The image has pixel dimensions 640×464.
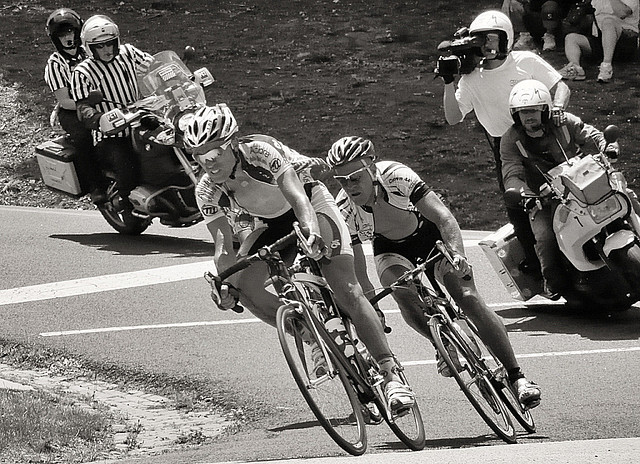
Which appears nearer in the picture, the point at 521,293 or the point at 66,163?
the point at 521,293

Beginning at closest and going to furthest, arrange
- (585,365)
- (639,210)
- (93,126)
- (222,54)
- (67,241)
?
(585,365) → (639,210) → (93,126) → (67,241) → (222,54)

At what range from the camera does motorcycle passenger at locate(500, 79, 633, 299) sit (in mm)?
10648

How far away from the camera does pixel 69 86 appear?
13961mm

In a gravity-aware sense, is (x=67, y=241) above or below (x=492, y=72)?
below

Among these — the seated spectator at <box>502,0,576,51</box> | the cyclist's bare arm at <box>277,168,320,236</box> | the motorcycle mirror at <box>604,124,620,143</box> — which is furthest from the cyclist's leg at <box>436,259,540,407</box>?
A: the seated spectator at <box>502,0,576,51</box>

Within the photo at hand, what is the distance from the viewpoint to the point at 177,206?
13664 mm

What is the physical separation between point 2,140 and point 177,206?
7011 millimetres

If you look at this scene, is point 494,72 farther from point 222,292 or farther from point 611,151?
point 222,292

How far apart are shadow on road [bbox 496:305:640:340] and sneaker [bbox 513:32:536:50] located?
850 cm

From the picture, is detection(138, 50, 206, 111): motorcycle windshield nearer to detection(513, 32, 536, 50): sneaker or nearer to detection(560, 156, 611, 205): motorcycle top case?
detection(560, 156, 611, 205): motorcycle top case

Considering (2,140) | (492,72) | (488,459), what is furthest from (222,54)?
(488,459)

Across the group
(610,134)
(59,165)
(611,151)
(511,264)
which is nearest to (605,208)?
(611,151)

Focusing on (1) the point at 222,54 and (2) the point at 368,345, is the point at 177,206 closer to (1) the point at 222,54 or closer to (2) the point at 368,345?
(2) the point at 368,345

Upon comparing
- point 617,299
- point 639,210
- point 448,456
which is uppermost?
point 448,456
